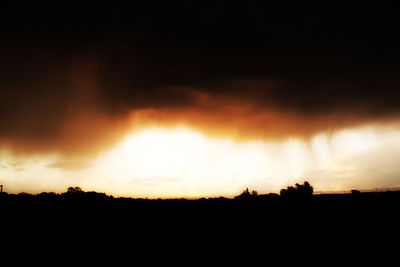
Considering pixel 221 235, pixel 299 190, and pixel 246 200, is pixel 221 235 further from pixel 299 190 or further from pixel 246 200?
pixel 299 190

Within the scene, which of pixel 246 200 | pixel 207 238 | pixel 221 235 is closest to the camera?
pixel 207 238

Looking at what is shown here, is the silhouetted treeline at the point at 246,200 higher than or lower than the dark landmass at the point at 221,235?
higher

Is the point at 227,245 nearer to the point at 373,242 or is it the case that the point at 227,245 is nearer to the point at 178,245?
the point at 178,245

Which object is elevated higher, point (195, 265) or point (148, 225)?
point (148, 225)

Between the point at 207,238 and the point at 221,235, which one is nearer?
the point at 207,238

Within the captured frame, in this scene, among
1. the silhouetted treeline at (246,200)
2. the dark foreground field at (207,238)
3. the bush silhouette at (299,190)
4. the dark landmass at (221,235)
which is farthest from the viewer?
the bush silhouette at (299,190)

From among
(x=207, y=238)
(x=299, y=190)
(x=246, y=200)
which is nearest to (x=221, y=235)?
(x=207, y=238)

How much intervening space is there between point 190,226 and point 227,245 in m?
8.05

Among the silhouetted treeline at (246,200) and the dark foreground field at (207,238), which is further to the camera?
the silhouetted treeline at (246,200)

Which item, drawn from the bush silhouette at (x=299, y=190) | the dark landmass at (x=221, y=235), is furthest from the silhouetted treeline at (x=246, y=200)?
the dark landmass at (x=221, y=235)

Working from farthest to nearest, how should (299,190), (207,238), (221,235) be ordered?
(299,190) → (221,235) → (207,238)

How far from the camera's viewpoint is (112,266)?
15633 mm

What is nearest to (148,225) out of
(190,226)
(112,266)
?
(190,226)

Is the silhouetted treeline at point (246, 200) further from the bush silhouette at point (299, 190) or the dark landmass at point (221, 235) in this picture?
the dark landmass at point (221, 235)
